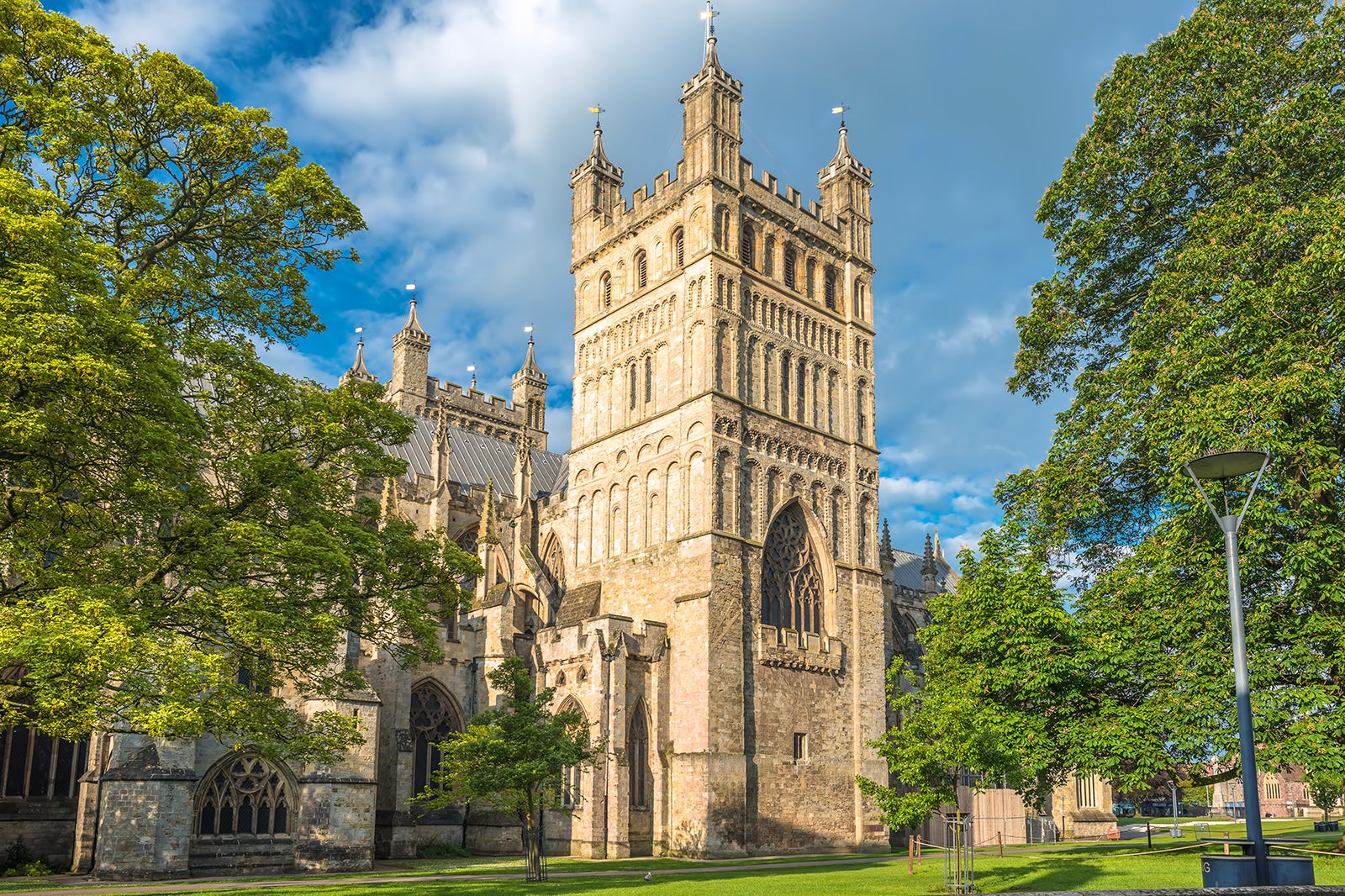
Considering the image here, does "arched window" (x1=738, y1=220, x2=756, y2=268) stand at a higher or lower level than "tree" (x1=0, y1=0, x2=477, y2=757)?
higher

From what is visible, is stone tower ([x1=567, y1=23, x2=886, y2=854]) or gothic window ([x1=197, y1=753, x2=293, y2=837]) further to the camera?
stone tower ([x1=567, y1=23, x2=886, y2=854])

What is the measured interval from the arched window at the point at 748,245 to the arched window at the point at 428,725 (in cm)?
1972

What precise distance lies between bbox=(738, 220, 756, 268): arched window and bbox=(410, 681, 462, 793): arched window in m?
19.7

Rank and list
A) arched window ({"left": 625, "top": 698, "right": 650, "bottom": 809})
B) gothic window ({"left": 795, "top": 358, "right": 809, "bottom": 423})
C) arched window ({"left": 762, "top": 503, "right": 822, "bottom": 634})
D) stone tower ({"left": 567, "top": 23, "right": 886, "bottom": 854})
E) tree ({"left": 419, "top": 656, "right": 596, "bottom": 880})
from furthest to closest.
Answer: gothic window ({"left": 795, "top": 358, "right": 809, "bottom": 423}) → arched window ({"left": 762, "top": 503, "right": 822, "bottom": 634}) → stone tower ({"left": 567, "top": 23, "right": 886, "bottom": 854}) → arched window ({"left": 625, "top": 698, "right": 650, "bottom": 809}) → tree ({"left": 419, "top": 656, "right": 596, "bottom": 880})

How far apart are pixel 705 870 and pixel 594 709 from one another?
23.9ft

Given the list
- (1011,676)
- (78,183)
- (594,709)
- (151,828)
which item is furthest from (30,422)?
(594,709)

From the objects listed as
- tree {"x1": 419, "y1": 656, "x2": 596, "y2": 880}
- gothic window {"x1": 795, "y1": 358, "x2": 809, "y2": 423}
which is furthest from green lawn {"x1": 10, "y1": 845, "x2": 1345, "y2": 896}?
gothic window {"x1": 795, "y1": 358, "x2": 809, "y2": 423}

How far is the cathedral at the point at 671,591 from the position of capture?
27.5 meters

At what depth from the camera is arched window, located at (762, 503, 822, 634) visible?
123 feet

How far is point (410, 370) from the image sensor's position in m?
58.6

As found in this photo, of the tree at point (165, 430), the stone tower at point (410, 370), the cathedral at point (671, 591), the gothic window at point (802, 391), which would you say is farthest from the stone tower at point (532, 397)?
the tree at point (165, 430)

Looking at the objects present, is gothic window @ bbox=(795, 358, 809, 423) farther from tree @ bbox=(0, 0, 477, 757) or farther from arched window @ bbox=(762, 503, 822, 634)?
tree @ bbox=(0, 0, 477, 757)

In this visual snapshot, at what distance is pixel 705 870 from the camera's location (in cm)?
2709

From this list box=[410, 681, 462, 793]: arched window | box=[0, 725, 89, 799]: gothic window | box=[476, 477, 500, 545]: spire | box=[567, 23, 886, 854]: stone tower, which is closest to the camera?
box=[0, 725, 89, 799]: gothic window
